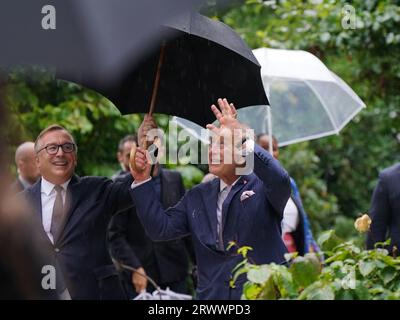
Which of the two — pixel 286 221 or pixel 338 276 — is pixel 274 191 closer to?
pixel 338 276

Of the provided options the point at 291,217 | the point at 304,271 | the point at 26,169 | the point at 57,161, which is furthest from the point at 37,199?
the point at 291,217

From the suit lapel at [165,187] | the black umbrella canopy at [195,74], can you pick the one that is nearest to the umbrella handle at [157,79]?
the black umbrella canopy at [195,74]

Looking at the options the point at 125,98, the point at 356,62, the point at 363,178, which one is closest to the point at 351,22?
the point at 356,62

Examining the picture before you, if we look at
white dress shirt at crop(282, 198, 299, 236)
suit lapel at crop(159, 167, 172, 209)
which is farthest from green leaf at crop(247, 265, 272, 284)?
suit lapel at crop(159, 167, 172, 209)

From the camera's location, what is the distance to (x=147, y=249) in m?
8.55

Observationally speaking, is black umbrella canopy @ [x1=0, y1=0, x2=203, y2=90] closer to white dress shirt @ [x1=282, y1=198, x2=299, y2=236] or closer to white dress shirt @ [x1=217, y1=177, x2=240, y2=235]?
white dress shirt @ [x1=217, y1=177, x2=240, y2=235]

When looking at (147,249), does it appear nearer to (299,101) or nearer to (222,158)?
(299,101)

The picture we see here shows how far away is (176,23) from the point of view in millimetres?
5277

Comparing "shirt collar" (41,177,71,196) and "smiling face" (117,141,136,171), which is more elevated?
"shirt collar" (41,177,71,196)

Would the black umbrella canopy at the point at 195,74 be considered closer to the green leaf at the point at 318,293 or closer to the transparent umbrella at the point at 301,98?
the transparent umbrella at the point at 301,98

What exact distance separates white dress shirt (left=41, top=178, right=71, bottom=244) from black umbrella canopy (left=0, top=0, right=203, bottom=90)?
0.70 meters

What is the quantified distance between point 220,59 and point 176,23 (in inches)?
17.8

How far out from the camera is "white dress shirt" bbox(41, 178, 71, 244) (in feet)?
19.2

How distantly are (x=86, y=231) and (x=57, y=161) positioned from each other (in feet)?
1.54
